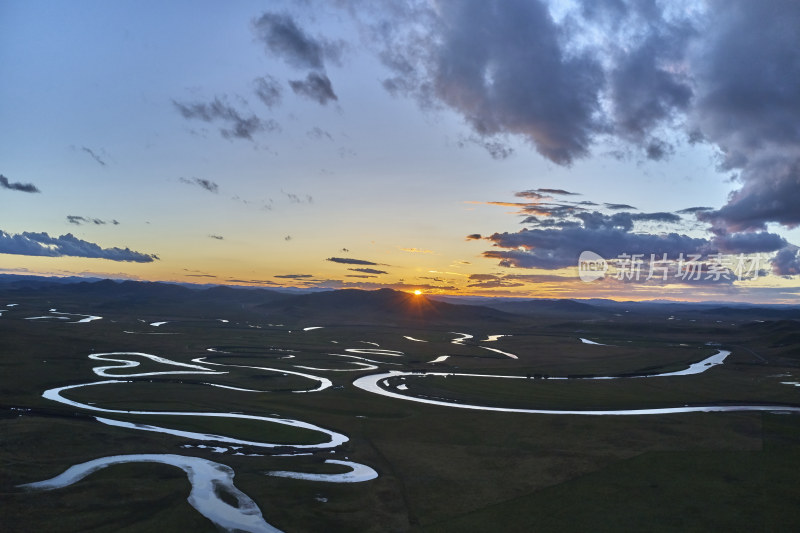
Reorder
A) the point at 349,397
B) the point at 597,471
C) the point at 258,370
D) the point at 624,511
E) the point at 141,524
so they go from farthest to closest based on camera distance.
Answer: the point at 258,370, the point at 349,397, the point at 597,471, the point at 624,511, the point at 141,524

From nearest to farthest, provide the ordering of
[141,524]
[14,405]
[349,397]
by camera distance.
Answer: [141,524] < [14,405] < [349,397]

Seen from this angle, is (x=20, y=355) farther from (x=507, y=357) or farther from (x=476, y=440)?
(x=507, y=357)

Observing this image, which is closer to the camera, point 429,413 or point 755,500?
point 755,500

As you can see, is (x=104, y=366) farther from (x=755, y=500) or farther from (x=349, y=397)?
(x=755, y=500)

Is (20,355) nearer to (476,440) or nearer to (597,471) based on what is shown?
(476,440)

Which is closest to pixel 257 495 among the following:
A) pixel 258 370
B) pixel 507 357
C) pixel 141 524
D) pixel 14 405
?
pixel 141 524

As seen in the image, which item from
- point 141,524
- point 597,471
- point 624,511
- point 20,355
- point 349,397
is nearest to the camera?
point 141,524

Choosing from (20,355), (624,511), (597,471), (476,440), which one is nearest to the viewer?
(624,511)

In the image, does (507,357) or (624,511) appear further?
(507,357)

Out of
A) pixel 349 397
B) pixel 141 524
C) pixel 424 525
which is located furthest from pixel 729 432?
pixel 141 524
